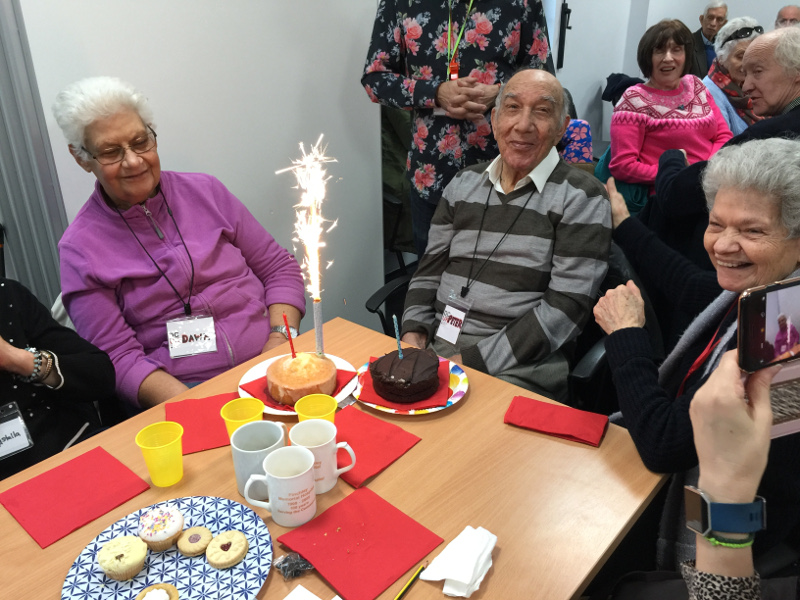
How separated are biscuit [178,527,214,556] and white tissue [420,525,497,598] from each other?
15.4 inches

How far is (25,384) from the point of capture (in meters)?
1.62

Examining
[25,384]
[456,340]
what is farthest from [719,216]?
[25,384]

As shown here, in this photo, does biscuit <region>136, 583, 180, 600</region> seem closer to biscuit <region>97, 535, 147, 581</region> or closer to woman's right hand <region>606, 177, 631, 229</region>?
biscuit <region>97, 535, 147, 581</region>

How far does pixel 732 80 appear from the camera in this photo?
3.48 metres

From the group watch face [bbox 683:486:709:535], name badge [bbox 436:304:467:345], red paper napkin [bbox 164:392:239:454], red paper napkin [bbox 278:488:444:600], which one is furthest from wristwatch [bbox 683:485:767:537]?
name badge [bbox 436:304:467:345]

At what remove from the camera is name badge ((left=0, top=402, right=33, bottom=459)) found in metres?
1.47

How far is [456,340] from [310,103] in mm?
1562

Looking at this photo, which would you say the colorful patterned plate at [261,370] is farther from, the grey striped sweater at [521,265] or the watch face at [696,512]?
the watch face at [696,512]

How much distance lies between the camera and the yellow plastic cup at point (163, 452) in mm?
1174

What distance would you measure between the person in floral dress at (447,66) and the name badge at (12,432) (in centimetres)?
185

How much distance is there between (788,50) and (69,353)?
2.59 m

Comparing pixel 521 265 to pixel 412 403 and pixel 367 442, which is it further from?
pixel 367 442

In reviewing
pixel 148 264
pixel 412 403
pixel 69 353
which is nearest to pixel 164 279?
pixel 148 264

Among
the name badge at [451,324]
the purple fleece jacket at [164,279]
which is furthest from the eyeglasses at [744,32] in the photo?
the purple fleece jacket at [164,279]
